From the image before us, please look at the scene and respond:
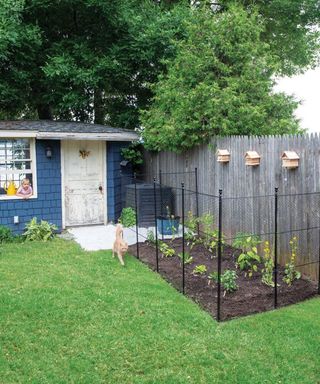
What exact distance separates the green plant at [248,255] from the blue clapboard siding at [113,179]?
160 inches

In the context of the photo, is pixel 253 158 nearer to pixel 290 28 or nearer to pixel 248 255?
pixel 248 255

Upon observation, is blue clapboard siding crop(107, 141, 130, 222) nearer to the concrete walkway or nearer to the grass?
the concrete walkway

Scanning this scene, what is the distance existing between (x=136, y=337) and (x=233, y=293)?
5.98 ft

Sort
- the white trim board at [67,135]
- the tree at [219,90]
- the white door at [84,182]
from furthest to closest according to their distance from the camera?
the white door at [84,182] → the white trim board at [67,135] → the tree at [219,90]

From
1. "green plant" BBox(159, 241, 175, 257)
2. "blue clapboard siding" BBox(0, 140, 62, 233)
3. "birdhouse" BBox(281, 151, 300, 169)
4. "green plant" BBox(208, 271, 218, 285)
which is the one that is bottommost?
"green plant" BBox(208, 271, 218, 285)

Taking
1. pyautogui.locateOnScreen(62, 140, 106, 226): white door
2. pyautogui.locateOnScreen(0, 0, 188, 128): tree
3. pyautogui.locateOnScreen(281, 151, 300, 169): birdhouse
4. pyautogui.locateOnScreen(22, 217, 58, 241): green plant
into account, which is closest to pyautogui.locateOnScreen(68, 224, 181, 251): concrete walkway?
pyautogui.locateOnScreen(62, 140, 106, 226): white door

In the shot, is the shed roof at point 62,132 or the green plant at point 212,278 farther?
the shed roof at point 62,132

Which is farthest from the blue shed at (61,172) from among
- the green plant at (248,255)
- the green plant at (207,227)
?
the green plant at (248,255)

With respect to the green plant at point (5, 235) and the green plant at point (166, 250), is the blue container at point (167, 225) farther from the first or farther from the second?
the green plant at point (5, 235)

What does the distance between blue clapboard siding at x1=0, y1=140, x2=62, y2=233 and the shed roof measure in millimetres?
380

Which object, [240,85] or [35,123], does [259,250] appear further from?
[35,123]

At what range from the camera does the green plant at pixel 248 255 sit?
677cm

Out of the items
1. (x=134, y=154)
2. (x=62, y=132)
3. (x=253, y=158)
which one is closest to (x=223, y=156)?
(x=253, y=158)

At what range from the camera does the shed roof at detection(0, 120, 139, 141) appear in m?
9.72
